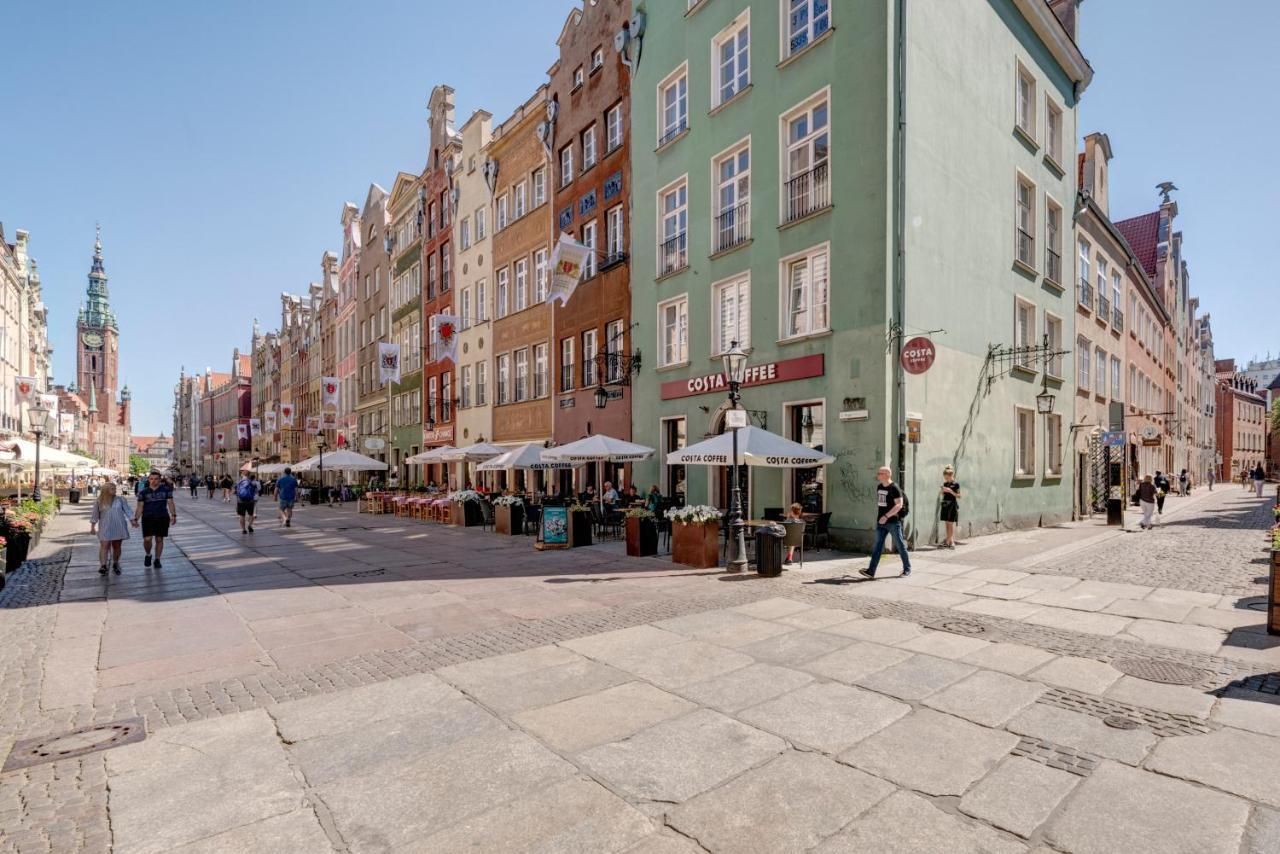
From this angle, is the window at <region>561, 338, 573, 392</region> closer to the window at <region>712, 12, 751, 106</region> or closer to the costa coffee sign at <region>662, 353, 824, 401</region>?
the costa coffee sign at <region>662, 353, 824, 401</region>

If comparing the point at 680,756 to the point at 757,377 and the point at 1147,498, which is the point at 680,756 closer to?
the point at 757,377

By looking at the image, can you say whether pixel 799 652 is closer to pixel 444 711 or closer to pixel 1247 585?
pixel 444 711

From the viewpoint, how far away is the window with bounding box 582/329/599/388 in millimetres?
22908

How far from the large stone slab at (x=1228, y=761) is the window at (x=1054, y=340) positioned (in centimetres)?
1762

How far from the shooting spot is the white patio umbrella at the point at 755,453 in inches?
507

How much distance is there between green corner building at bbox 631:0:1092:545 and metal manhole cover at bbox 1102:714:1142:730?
8.74 m

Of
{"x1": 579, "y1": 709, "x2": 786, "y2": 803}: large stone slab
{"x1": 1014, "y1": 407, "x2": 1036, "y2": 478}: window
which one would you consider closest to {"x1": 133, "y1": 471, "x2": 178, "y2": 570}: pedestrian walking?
{"x1": 579, "y1": 709, "x2": 786, "y2": 803}: large stone slab

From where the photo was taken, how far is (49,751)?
176 inches

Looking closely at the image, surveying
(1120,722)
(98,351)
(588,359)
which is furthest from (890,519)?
(98,351)

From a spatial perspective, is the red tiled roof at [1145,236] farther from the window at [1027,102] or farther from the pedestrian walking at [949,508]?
the pedestrian walking at [949,508]

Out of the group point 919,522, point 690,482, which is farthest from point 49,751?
point 690,482

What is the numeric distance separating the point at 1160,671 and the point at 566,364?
67.0ft

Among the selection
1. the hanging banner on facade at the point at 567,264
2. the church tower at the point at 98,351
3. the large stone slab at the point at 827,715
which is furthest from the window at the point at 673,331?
the church tower at the point at 98,351

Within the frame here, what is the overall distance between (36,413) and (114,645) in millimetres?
20575
